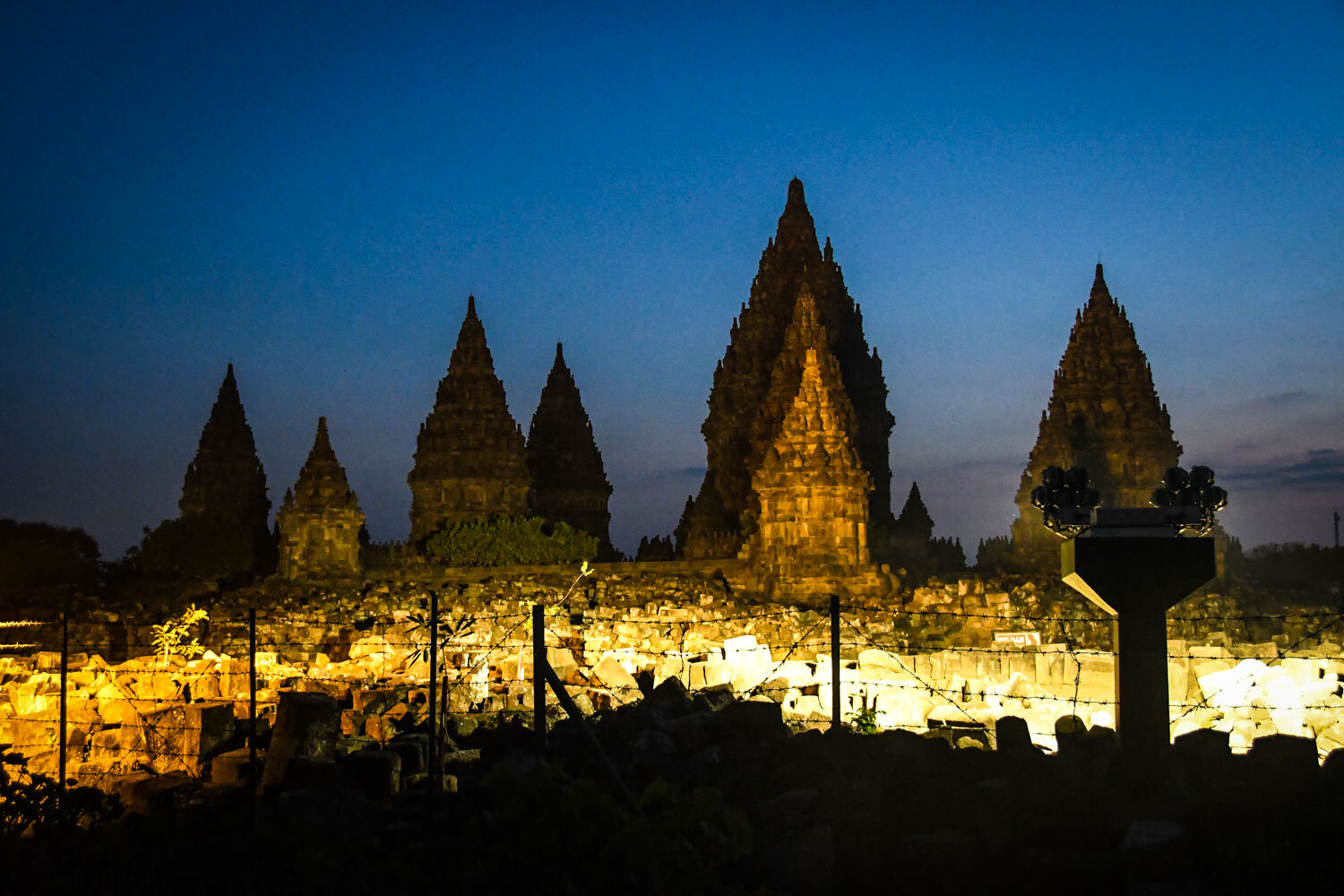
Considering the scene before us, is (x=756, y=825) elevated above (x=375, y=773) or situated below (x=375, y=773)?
below

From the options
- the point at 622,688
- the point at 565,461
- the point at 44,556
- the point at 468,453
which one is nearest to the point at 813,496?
the point at 468,453

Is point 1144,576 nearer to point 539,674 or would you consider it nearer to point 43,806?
point 539,674

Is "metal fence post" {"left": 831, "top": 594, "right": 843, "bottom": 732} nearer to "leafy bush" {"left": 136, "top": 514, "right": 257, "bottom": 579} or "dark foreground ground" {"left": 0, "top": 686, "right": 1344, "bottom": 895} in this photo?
"dark foreground ground" {"left": 0, "top": 686, "right": 1344, "bottom": 895}

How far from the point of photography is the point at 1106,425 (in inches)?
1398

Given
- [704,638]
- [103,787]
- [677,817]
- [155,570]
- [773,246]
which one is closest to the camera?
[677,817]

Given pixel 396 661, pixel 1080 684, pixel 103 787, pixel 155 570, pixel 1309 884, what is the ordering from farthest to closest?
1. pixel 155 570
2. pixel 396 661
3. pixel 1080 684
4. pixel 103 787
5. pixel 1309 884

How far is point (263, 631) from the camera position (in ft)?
68.3

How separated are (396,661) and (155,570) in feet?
68.6

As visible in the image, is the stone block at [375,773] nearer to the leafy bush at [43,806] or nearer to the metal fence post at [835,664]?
the leafy bush at [43,806]

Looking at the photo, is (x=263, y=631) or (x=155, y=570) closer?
(x=263, y=631)

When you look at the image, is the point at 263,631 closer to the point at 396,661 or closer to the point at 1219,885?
the point at 396,661

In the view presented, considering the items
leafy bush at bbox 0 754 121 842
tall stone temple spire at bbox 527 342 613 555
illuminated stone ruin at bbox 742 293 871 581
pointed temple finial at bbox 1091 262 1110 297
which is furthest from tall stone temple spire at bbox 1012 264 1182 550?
leafy bush at bbox 0 754 121 842

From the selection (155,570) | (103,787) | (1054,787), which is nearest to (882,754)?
(1054,787)

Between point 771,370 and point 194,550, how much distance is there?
17294 mm
